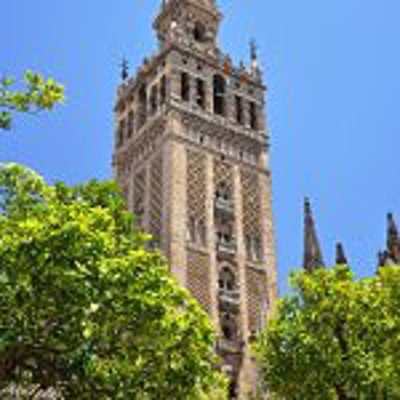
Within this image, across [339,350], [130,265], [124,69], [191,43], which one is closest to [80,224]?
[130,265]

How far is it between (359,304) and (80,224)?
389 inches

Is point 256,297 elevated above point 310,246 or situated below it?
below

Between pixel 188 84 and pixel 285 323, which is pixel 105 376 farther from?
pixel 188 84

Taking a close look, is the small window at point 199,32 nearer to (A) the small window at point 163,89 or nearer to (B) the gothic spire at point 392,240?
(A) the small window at point 163,89

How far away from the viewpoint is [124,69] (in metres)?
52.5

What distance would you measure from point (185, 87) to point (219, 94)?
314 cm

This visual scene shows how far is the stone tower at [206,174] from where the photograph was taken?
37.0 meters

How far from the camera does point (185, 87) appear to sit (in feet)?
147

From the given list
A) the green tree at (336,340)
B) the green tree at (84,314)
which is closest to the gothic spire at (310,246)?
the green tree at (336,340)

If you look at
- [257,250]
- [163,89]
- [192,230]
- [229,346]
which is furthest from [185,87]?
[229,346]

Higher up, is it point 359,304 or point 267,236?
point 267,236

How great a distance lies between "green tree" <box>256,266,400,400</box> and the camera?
1958cm

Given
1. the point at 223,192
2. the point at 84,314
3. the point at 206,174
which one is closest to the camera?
the point at 84,314

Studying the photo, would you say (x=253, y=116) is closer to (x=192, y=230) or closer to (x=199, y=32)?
(x=199, y=32)
